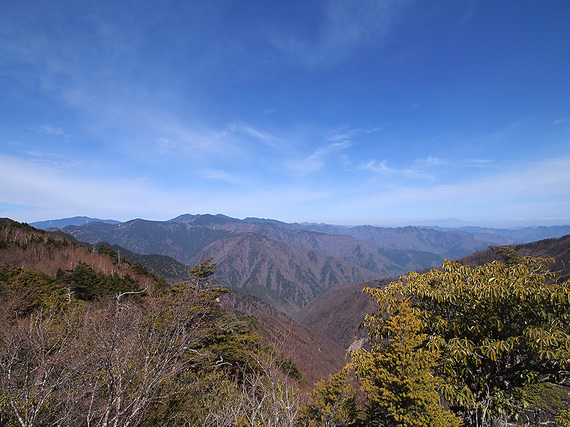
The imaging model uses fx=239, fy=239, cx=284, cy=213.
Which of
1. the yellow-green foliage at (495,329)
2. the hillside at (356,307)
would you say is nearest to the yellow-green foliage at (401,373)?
the yellow-green foliage at (495,329)

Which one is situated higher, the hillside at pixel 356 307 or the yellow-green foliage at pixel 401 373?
the yellow-green foliage at pixel 401 373

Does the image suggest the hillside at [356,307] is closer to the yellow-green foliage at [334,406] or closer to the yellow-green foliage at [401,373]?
the yellow-green foliage at [334,406]

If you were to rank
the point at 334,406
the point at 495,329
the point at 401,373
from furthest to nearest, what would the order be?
the point at 334,406 → the point at 401,373 → the point at 495,329

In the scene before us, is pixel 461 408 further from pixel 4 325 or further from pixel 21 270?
pixel 21 270

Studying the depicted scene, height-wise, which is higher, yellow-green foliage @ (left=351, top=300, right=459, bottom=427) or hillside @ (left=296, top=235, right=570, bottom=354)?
yellow-green foliage @ (left=351, top=300, right=459, bottom=427)

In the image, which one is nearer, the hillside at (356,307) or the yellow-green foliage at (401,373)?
the yellow-green foliage at (401,373)

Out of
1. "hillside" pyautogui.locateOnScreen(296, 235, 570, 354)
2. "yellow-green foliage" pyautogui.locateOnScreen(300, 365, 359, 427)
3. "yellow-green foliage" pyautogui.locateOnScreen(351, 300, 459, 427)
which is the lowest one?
"hillside" pyautogui.locateOnScreen(296, 235, 570, 354)

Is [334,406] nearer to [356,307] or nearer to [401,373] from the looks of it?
[401,373]

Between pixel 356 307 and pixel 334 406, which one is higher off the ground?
pixel 334 406

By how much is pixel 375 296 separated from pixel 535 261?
4.84 meters

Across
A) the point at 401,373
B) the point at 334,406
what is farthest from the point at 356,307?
the point at 401,373

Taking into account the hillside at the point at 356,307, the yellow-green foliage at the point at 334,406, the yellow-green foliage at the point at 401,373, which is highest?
the yellow-green foliage at the point at 401,373

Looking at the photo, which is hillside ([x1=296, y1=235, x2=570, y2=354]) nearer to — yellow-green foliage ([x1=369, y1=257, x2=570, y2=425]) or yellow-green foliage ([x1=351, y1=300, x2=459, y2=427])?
yellow-green foliage ([x1=351, y1=300, x2=459, y2=427])

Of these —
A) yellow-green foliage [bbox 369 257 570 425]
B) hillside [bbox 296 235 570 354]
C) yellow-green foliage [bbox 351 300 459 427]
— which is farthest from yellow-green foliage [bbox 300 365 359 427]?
hillside [bbox 296 235 570 354]
